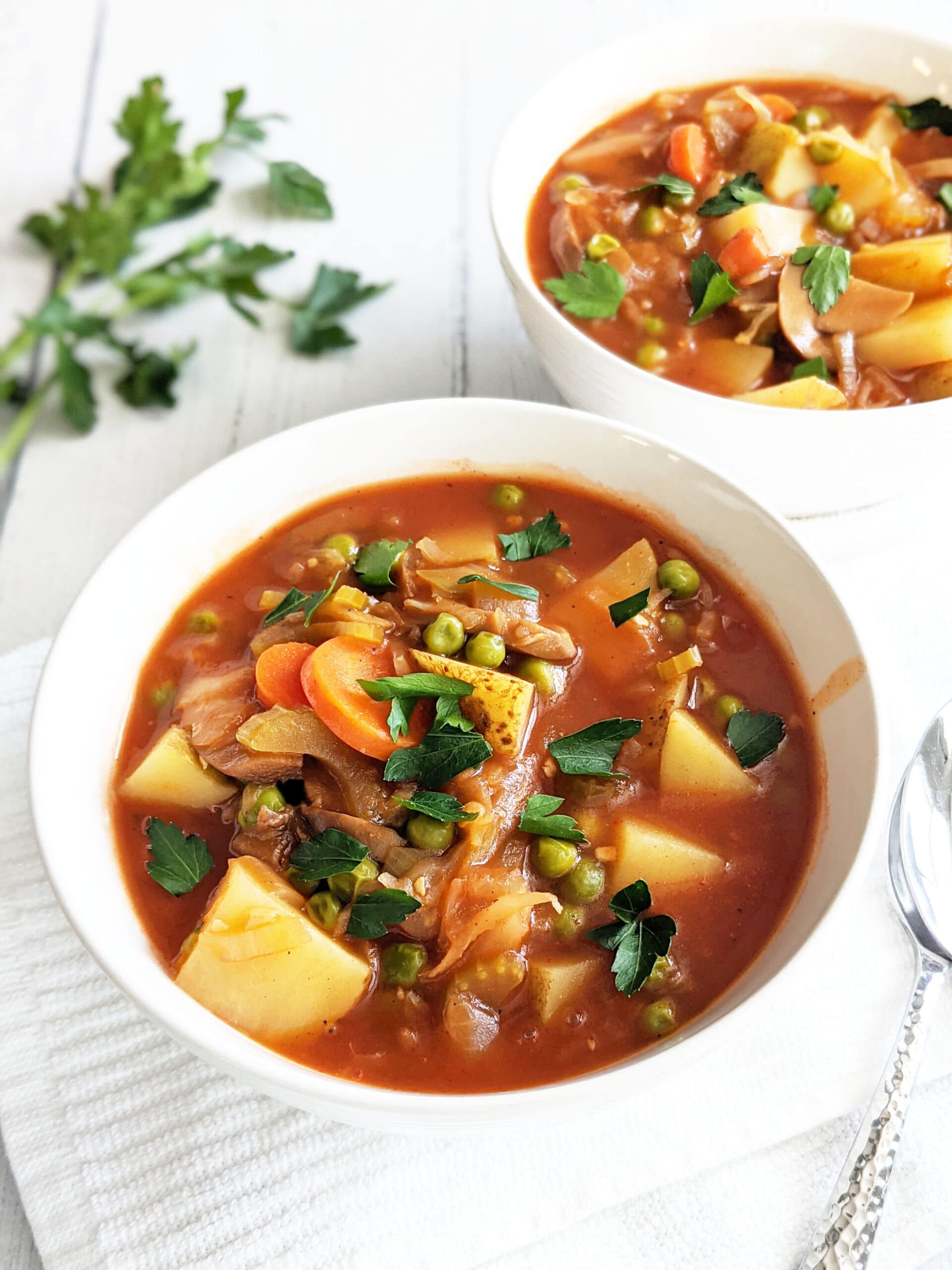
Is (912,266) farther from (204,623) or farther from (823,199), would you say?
(204,623)

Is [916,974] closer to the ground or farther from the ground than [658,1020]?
closer to the ground

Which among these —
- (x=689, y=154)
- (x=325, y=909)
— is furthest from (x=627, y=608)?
(x=689, y=154)

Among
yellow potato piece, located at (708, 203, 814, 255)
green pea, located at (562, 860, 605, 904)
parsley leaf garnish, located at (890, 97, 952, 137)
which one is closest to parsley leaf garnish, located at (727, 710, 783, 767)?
green pea, located at (562, 860, 605, 904)

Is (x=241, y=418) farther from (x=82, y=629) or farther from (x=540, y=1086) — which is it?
(x=540, y=1086)

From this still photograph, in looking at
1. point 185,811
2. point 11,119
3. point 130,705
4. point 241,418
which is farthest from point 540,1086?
point 11,119

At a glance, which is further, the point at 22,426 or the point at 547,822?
the point at 22,426

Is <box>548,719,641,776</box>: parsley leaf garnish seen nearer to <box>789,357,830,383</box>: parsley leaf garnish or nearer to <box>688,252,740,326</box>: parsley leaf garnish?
<box>789,357,830,383</box>: parsley leaf garnish

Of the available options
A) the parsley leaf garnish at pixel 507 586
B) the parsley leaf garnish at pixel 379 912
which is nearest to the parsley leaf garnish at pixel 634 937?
the parsley leaf garnish at pixel 379 912
